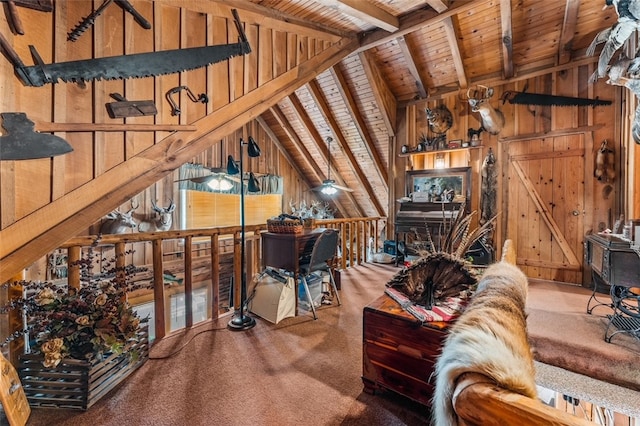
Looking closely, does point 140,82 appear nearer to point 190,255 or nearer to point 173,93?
point 173,93

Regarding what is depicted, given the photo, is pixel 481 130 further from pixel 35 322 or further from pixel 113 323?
pixel 35 322

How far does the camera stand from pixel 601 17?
3439 mm

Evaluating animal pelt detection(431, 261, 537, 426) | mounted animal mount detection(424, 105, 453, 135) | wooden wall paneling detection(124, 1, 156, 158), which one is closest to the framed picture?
mounted animal mount detection(424, 105, 453, 135)

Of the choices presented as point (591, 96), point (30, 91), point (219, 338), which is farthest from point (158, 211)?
point (591, 96)

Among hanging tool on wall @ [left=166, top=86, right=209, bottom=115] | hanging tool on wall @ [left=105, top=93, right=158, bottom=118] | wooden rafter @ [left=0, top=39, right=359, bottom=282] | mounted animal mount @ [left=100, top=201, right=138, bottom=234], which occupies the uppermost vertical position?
hanging tool on wall @ [left=166, top=86, right=209, bottom=115]

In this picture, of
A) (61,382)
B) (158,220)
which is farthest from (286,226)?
(158,220)

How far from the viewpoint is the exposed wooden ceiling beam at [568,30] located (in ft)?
10.6

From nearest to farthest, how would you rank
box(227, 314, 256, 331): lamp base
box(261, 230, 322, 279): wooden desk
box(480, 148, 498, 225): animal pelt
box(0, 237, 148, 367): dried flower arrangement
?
box(0, 237, 148, 367): dried flower arrangement
box(227, 314, 256, 331): lamp base
box(261, 230, 322, 279): wooden desk
box(480, 148, 498, 225): animal pelt

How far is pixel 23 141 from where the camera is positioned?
4.41ft

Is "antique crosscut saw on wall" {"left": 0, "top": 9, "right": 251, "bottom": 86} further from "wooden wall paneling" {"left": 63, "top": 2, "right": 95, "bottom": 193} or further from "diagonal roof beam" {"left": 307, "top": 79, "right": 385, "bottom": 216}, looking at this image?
"diagonal roof beam" {"left": 307, "top": 79, "right": 385, "bottom": 216}

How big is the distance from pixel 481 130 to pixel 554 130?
0.93 m

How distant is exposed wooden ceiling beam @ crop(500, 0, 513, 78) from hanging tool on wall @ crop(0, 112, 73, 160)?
4.44m

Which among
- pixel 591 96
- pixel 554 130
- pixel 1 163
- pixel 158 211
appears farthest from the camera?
pixel 158 211

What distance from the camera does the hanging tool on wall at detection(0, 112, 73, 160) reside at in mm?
1300
